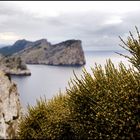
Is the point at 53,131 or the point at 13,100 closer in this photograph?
the point at 53,131

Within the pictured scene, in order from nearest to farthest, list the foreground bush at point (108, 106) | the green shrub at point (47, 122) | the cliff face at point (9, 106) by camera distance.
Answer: the foreground bush at point (108, 106)
the green shrub at point (47, 122)
the cliff face at point (9, 106)

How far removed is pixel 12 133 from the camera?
36.3 m

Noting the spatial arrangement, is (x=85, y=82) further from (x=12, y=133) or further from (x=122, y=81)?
(x=12, y=133)

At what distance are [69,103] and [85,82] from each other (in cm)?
202

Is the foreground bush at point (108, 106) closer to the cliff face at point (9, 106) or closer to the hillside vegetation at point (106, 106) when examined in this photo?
the hillside vegetation at point (106, 106)

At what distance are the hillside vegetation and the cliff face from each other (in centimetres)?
437

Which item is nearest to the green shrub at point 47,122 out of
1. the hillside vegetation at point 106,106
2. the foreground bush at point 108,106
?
the hillside vegetation at point 106,106

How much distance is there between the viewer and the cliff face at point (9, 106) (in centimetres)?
3509

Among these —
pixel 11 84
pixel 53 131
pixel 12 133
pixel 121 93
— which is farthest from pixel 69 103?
pixel 11 84

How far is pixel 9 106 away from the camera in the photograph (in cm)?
3716

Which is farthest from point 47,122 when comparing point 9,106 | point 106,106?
point 106,106

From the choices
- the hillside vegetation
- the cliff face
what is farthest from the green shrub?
the cliff face

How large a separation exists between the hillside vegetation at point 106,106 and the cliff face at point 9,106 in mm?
4369

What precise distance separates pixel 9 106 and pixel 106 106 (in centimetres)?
1488
